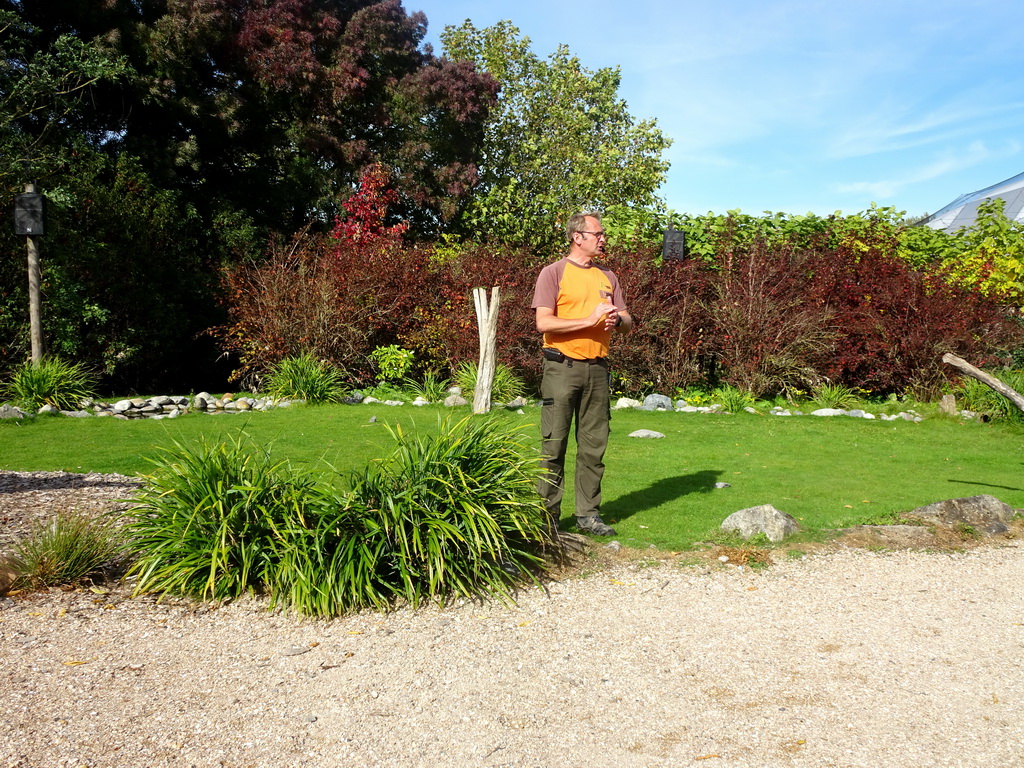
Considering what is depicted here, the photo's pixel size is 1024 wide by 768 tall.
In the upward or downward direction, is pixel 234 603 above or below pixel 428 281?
below

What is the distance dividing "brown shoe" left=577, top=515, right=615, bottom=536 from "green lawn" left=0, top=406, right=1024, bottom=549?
0.17 metres

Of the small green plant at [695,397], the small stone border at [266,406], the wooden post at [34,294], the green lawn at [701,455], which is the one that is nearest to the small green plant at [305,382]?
the small stone border at [266,406]

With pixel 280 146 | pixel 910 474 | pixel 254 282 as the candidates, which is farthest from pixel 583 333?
pixel 280 146

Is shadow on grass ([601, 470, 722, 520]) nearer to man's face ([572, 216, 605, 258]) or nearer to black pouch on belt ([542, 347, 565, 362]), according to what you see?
black pouch on belt ([542, 347, 565, 362])

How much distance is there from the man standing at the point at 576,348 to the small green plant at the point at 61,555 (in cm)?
262

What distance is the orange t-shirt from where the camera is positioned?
5.56 meters

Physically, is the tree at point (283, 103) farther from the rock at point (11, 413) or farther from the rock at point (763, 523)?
the rock at point (763, 523)

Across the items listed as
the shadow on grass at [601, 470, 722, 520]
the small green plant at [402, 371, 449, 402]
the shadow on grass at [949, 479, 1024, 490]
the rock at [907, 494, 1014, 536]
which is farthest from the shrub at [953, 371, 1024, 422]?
the small green plant at [402, 371, 449, 402]

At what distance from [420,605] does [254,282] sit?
470 inches

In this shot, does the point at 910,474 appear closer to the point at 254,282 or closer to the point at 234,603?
the point at 234,603

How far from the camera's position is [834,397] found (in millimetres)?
13562

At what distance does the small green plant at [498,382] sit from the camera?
13.2 m

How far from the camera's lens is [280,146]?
65.4ft

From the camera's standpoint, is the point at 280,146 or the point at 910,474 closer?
the point at 910,474
